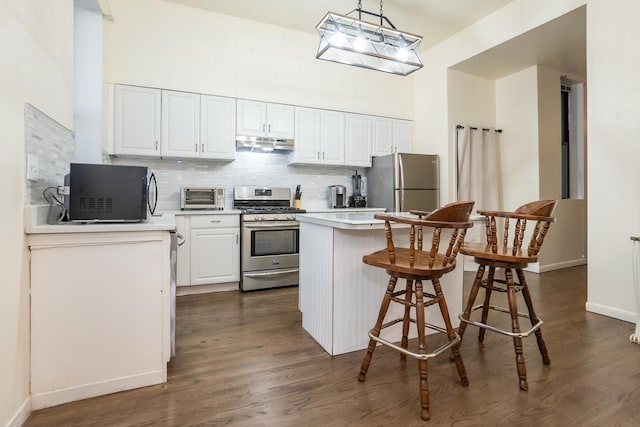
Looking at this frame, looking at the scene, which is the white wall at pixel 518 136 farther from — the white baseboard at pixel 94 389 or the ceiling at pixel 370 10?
the white baseboard at pixel 94 389

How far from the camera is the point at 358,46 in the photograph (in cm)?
249

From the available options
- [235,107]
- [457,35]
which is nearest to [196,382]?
[235,107]

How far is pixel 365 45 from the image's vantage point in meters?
2.52

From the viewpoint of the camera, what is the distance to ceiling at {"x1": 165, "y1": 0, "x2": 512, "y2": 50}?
11.9 ft

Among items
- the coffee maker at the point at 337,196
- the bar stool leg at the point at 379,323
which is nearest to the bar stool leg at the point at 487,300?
the bar stool leg at the point at 379,323

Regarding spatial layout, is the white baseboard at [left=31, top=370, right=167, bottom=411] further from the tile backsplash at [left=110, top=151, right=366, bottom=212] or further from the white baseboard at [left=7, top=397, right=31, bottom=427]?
the tile backsplash at [left=110, top=151, right=366, bottom=212]

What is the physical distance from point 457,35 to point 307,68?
2032mm

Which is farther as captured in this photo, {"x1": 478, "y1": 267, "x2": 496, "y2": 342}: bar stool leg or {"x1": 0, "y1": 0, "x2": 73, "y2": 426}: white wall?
{"x1": 478, "y1": 267, "x2": 496, "y2": 342}: bar stool leg

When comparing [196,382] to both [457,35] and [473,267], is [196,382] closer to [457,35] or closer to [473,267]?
[473,267]

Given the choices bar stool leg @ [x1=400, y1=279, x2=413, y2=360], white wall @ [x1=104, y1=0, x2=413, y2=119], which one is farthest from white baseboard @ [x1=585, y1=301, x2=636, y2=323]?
white wall @ [x1=104, y1=0, x2=413, y2=119]

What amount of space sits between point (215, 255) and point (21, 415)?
84.9 inches

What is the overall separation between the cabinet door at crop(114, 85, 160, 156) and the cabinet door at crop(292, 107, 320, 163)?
Result: 5.30ft

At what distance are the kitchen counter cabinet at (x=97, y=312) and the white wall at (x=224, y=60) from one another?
8.33ft

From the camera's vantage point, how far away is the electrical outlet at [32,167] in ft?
5.12
